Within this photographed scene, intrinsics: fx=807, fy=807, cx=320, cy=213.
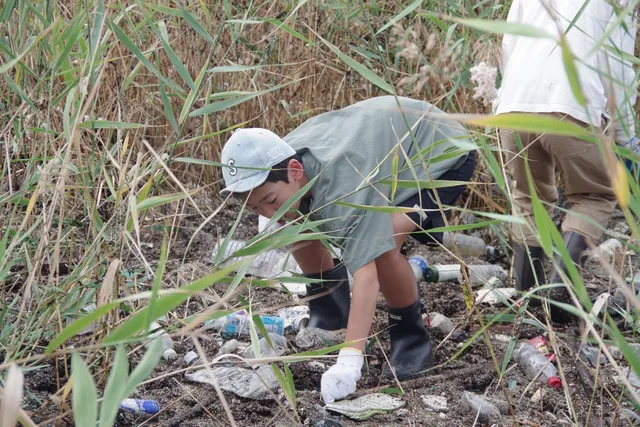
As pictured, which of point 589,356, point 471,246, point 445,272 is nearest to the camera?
point 589,356

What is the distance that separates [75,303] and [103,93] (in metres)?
→ 1.37

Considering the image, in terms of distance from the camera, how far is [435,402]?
2043mm

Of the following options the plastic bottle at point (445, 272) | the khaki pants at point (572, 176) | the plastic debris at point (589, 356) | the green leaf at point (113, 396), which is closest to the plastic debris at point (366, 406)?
the plastic debris at point (589, 356)

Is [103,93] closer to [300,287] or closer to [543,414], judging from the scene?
[300,287]

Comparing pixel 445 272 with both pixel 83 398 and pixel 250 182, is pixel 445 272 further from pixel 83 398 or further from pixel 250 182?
pixel 83 398

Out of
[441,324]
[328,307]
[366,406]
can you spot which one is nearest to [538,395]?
[366,406]

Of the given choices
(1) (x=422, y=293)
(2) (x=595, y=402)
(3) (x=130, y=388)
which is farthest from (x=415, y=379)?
(3) (x=130, y=388)

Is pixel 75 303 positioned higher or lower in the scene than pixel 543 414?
higher

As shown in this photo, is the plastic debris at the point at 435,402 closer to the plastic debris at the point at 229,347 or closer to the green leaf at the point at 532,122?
the plastic debris at the point at 229,347

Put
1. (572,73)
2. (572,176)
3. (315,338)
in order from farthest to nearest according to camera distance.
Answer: (572,176)
(315,338)
(572,73)

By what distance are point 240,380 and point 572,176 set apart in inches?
52.3

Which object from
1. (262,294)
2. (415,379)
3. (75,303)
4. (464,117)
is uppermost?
(464,117)

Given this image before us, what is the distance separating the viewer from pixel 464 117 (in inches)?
33.1

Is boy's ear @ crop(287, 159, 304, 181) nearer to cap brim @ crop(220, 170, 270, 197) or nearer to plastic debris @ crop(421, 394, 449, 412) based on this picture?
cap brim @ crop(220, 170, 270, 197)
